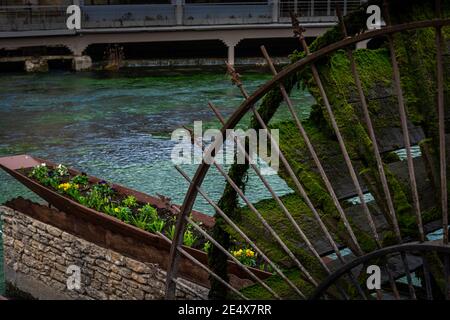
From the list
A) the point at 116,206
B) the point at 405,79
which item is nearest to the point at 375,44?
the point at 116,206

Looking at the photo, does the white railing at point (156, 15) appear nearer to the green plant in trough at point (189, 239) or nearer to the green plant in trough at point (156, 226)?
the green plant in trough at point (156, 226)

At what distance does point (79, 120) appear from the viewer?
21.2 meters

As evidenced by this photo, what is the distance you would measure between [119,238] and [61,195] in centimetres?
119

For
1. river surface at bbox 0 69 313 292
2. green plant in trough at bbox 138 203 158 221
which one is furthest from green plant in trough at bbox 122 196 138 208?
river surface at bbox 0 69 313 292

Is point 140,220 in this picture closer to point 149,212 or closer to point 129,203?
point 149,212

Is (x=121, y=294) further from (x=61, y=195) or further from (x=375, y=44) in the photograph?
(x=375, y=44)

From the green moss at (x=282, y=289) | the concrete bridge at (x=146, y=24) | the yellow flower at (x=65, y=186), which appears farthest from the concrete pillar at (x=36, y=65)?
the green moss at (x=282, y=289)

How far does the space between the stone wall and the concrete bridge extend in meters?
17.8

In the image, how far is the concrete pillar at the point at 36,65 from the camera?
27842mm

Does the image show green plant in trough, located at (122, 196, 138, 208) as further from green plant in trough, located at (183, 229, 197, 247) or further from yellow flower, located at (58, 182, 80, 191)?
green plant in trough, located at (183, 229, 197, 247)

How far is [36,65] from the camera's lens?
91.6ft

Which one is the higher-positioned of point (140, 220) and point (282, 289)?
point (282, 289)

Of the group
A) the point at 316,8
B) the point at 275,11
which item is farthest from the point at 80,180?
the point at 316,8

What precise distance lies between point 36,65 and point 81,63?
1.66m
